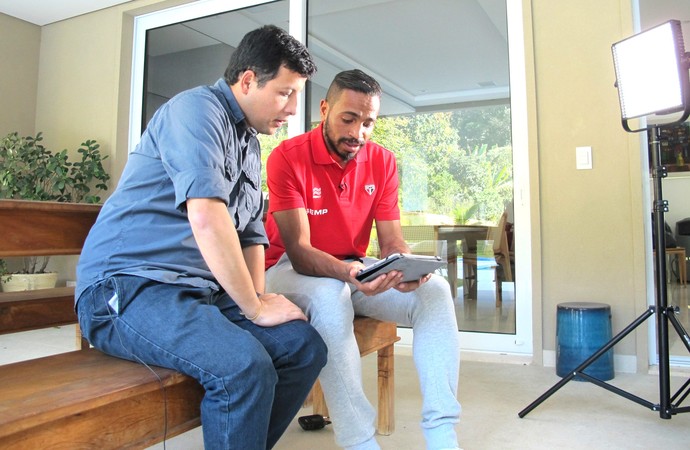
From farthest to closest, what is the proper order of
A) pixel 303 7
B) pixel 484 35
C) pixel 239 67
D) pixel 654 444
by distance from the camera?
1. pixel 303 7
2. pixel 484 35
3. pixel 654 444
4. pixel 239 67

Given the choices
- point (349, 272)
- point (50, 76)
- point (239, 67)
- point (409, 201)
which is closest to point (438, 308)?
point (349, 272)

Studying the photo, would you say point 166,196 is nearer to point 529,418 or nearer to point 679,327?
point 529,418

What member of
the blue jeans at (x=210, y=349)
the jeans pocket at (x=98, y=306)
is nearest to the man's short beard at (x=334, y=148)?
the blue jeans at (x=210, y=349)

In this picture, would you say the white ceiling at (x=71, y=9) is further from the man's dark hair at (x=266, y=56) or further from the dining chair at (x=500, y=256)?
the man's dark hair at (x=266, y=56)

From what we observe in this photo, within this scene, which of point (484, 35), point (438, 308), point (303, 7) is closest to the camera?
point (438, 308)

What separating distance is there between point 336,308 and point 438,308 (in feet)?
0.99

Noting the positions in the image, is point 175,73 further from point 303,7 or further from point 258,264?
point 258,264

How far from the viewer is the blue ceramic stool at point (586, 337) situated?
8.14 ft

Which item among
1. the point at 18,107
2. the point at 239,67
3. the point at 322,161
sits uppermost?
the point at 18,107

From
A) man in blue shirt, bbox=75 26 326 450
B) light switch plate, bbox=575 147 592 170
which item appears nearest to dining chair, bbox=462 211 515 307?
light switch plate, bbox=575 147 592 170

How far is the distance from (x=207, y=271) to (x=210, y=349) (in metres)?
0.26

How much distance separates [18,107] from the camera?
15.3 feet

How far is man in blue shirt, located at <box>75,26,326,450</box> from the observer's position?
100cm

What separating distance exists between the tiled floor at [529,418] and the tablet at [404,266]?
0.62 meters
